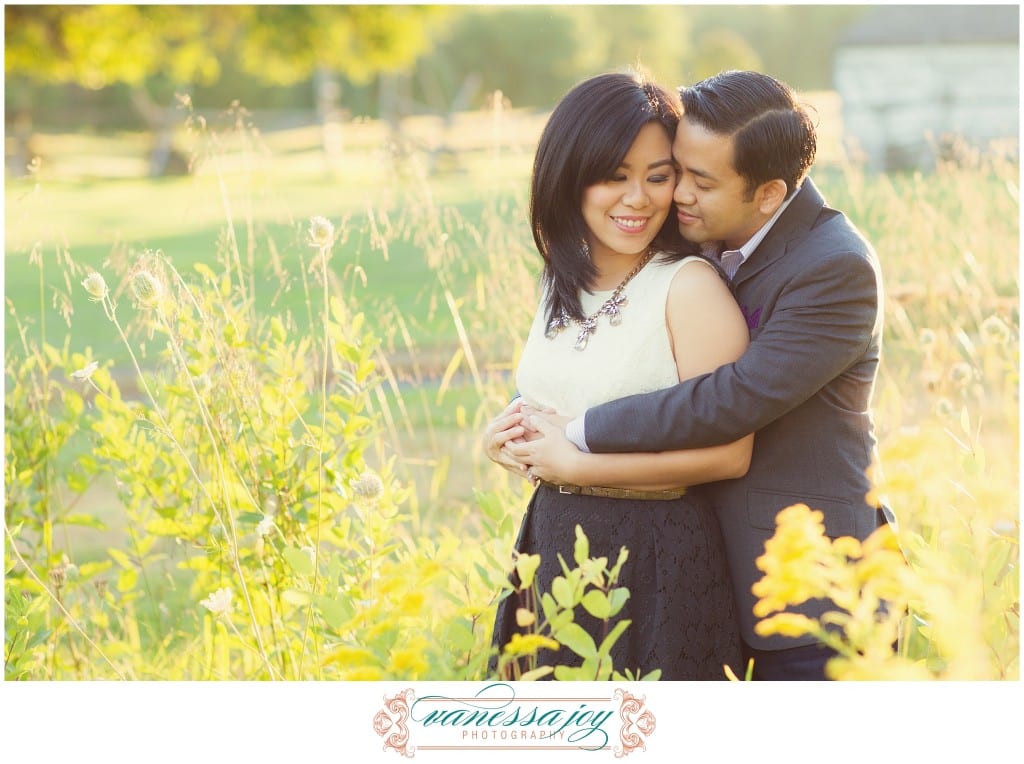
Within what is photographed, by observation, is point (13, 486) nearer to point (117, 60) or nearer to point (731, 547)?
point (731, 547)

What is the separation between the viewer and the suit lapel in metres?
2.07

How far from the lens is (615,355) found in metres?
2.05

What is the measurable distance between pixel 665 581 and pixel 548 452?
326 millimetres

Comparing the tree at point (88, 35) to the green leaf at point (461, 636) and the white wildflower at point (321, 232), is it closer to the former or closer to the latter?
the white wildflower at point (321, 232)

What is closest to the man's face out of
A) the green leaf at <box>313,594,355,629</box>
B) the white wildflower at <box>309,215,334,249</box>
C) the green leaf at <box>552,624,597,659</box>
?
the white wildflower at <box>309,215,334,249</box>

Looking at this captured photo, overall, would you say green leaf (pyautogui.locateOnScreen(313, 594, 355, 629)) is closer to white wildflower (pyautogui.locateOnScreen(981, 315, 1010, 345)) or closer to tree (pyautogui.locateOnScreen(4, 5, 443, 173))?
white wildflower (pyautogui.locateOnScreen(981, 315, 1010, 345))

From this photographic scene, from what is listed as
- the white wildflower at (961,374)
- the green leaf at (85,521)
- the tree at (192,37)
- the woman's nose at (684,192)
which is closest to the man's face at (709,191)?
the woman's nose at (684,192)

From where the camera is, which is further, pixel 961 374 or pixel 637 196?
pixel 961 374

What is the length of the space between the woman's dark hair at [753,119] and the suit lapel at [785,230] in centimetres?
4

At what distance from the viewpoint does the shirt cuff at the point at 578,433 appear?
6.65 ft

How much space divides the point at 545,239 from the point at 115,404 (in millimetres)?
1233
